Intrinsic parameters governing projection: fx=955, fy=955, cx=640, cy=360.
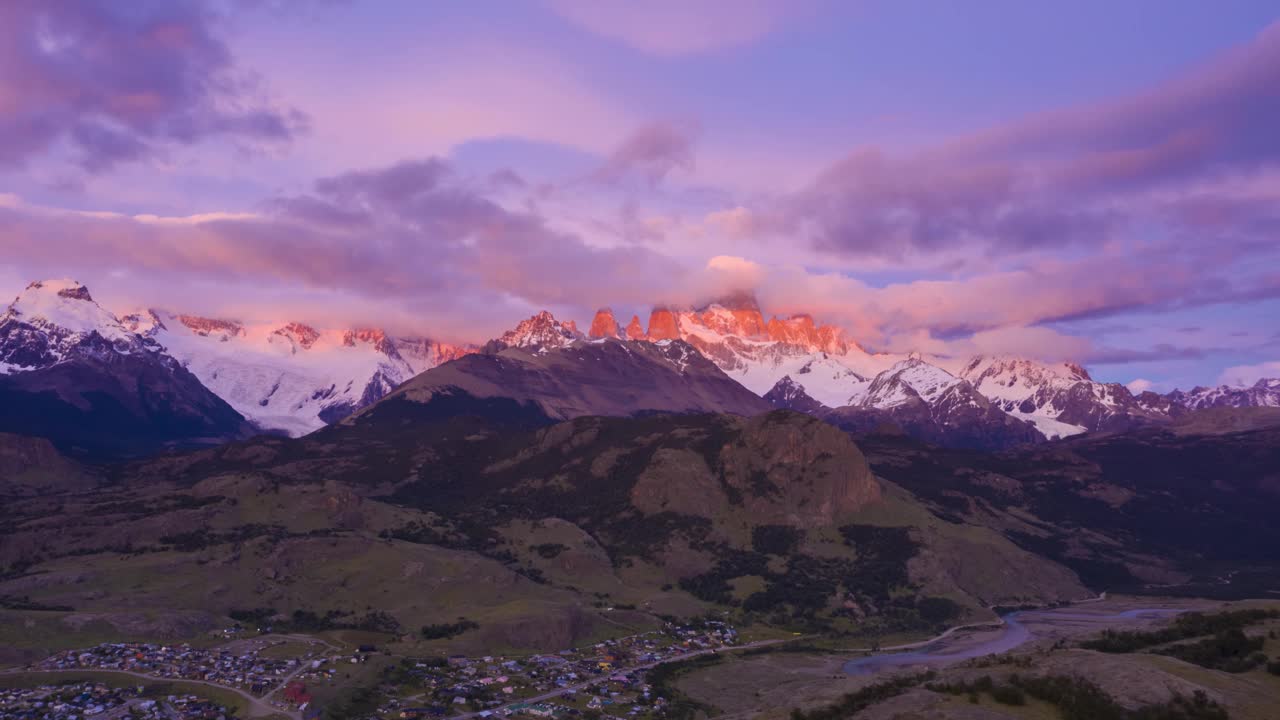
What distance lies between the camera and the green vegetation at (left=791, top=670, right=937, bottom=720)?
101125 mm

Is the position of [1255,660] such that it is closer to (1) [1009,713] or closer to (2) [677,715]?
(1) [1009,713]

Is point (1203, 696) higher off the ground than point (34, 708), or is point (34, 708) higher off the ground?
point (1203, 696)

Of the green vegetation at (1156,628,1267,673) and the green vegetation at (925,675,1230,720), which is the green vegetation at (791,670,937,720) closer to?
the green vegetation at (925,675,1230,720)

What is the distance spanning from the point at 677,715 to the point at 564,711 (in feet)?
75.7

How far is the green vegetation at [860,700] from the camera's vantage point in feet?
332

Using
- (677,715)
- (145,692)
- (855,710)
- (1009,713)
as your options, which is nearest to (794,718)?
(855,710)

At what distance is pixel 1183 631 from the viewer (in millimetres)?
129000

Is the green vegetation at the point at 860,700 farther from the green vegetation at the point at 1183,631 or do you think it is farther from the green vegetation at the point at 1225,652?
the green vegetation at the point at 1183,631

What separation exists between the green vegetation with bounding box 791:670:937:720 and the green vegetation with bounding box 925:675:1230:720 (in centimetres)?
685

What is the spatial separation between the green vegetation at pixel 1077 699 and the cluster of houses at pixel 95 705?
14954cm

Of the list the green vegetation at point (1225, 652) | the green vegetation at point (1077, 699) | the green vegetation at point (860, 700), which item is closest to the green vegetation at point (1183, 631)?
the green vegetation at point (1225, 652)

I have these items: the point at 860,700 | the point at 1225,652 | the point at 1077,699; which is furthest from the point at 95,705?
the point at 1225,652

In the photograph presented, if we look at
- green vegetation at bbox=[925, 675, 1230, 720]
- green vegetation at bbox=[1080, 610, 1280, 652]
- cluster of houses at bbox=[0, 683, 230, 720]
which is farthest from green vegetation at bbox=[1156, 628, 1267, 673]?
cluster of houses at bbox=[0, 683, 230, 720]

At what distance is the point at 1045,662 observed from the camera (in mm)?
105375
